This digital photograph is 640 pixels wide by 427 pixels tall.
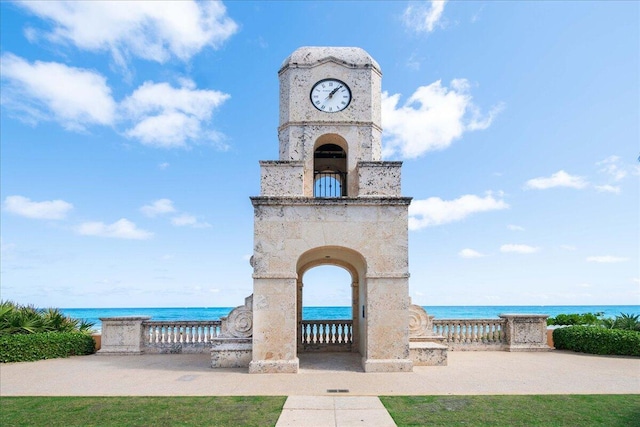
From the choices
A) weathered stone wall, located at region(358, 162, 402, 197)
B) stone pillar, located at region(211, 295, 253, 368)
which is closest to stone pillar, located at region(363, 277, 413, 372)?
weathered stone wall, located at region(358, 162, 402, 197)

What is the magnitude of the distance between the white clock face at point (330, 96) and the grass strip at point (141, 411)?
9298 millimetres

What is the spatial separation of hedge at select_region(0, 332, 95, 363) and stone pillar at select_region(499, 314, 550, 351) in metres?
16.3

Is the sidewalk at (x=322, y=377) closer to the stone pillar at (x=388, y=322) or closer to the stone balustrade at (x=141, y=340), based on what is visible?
the stone pillar at (x=388, y=322)

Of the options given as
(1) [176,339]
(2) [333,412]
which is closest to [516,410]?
(2) [333,412]

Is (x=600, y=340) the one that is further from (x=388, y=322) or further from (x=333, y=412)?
(x=333, y=412)

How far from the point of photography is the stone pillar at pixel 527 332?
55.4 ft

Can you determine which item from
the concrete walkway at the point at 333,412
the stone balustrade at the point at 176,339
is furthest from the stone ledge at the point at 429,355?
the stone balustrade at the point at 176,339

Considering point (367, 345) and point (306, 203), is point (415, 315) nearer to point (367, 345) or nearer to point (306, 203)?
point (367, 345)

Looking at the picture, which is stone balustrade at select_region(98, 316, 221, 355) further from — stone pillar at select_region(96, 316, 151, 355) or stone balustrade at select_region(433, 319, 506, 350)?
stone balustrade at select_region(433, 319, 506, 350)

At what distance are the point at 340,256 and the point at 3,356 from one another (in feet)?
39.6

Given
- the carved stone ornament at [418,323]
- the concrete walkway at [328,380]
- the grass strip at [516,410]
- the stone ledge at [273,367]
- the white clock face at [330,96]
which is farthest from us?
the carved stone ornament at [418,323]

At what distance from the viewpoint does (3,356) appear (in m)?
14.8

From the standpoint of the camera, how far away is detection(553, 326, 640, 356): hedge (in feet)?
51.2

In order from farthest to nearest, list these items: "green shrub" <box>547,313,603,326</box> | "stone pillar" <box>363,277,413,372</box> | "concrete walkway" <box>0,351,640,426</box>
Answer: "green shrub" <box>547,313,603,326</box>
"stone pillar" <box>363,277,413,372</box>
"concrete walkway" <box>0,351,640,426</box>
